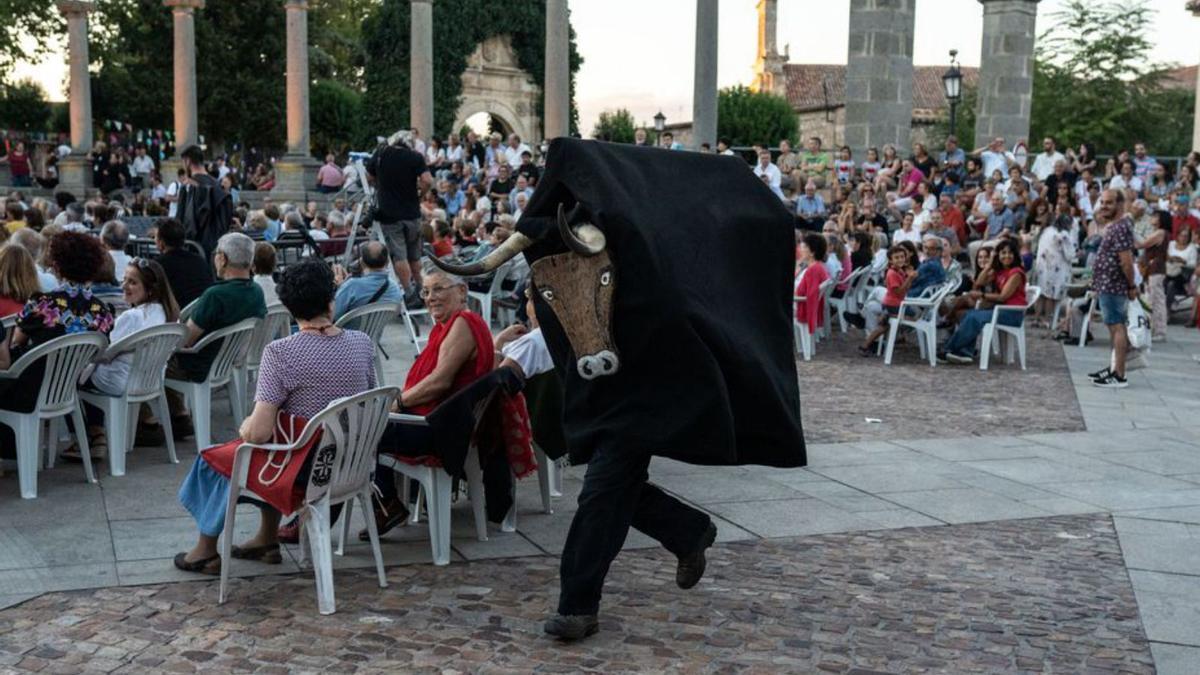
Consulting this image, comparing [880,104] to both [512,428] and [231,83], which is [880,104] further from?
[231,83]

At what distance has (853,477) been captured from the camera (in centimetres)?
795

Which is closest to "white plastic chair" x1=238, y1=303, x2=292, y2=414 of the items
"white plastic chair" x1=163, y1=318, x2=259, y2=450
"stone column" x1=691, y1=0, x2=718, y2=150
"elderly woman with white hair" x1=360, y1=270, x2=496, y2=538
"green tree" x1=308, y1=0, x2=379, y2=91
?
"white plastic chair" x1=163, y1=318, x2=259, y2=450

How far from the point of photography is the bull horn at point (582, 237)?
437 centimetres

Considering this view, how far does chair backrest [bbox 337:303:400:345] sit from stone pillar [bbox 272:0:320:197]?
22588 millimetres

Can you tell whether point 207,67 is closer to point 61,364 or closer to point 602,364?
point 61,364

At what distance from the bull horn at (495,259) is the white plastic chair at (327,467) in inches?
26.9

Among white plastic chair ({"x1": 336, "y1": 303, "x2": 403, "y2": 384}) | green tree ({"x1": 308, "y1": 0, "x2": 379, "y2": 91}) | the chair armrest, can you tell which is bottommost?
the chair armrest

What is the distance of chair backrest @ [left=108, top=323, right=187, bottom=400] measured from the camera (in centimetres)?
730

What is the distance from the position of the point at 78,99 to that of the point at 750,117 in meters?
31.1

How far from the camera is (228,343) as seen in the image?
312 inches

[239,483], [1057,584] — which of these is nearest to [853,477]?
[1057,584]

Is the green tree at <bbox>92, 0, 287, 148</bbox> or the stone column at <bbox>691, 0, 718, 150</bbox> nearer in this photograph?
the stone column at <bbox>691, 0, 718, 150</bbox>

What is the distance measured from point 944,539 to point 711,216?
8.52ft

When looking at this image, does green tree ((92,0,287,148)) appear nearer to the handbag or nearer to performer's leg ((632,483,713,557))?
the handbag
